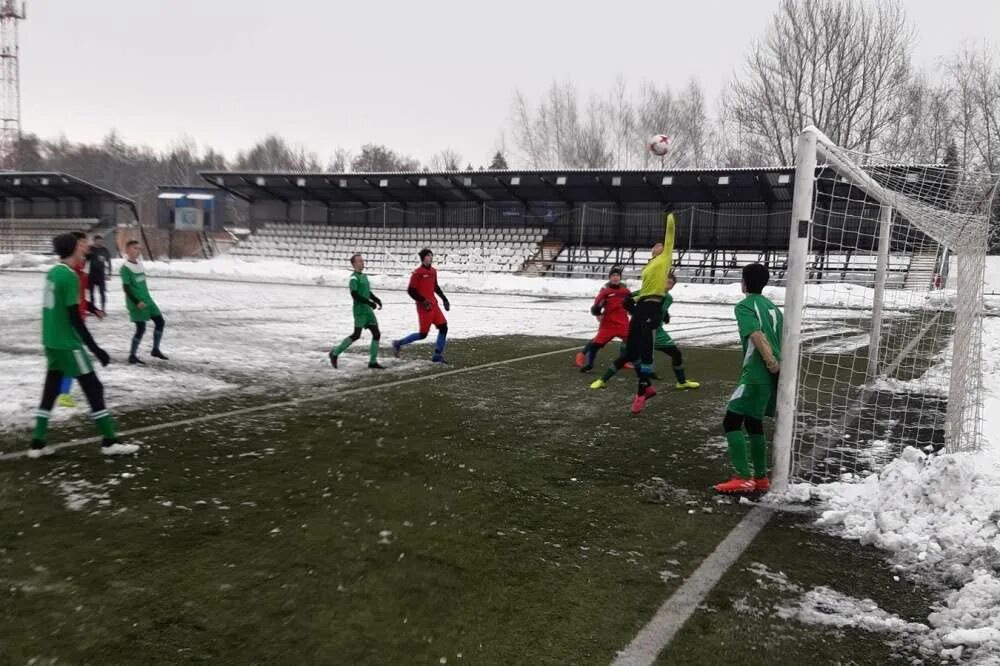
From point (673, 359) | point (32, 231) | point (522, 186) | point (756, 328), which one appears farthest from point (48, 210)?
point (756, 328)

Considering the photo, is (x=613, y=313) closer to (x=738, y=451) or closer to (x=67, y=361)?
(x=738, y=451)

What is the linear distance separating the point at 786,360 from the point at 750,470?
88 cm

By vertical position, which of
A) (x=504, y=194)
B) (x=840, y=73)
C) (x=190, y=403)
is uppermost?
(x=840, y=73)

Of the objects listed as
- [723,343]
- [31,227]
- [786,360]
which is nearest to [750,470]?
[786,360]

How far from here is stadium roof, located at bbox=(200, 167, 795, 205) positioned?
105 feet

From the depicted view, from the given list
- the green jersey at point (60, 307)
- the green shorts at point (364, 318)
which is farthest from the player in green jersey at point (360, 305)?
the green jersey at point (60, 307)

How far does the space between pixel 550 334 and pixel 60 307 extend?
10.3 m

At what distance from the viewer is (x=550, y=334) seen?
1443 centimetres

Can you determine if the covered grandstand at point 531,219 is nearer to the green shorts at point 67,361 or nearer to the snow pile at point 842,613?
the snow pile at point 842,613

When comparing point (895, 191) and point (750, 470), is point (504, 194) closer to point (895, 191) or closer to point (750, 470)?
point (895, 191)

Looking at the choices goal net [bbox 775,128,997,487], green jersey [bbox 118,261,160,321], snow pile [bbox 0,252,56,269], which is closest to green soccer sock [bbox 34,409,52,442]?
green jersey [bbox 118,261,160,321]

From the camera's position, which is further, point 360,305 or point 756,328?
point 360,305

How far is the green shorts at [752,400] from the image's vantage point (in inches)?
185

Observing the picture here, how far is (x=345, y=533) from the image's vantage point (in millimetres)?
3855
